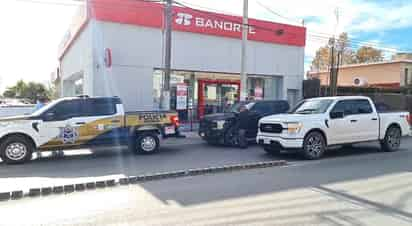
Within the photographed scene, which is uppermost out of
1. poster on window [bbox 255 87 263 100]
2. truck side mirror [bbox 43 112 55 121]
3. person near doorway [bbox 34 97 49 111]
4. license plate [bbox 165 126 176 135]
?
poster on window [bbox 255 87 263 100]

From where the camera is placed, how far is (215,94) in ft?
63.6

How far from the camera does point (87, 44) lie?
16625 millimetres

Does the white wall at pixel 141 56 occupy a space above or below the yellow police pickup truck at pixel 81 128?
above

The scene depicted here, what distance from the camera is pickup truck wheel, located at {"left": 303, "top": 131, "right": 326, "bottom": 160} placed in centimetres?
959

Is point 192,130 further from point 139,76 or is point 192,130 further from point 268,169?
point 268,169

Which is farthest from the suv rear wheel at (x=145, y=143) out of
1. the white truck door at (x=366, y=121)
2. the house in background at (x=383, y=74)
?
the house in background at (x=383, y=74)

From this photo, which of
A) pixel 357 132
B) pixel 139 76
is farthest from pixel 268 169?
pixel 139 76

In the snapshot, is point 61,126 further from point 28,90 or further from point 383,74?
point 28,90

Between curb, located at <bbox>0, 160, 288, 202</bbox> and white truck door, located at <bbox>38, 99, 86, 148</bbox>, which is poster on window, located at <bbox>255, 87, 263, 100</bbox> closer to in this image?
curb, located at <bbox>0, 160, 288, 202</bbox>

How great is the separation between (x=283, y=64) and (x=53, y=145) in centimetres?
1507

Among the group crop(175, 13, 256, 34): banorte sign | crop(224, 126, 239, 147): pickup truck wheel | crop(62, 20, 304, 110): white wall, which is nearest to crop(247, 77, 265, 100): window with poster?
crop(62, 20, 304, 110): white wall

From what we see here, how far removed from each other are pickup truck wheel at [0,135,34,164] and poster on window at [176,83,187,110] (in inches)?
362

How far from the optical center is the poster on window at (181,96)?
17656 millimetres

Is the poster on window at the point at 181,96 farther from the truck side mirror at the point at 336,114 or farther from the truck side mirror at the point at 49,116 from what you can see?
the truck side mirror at the point at 336,114
